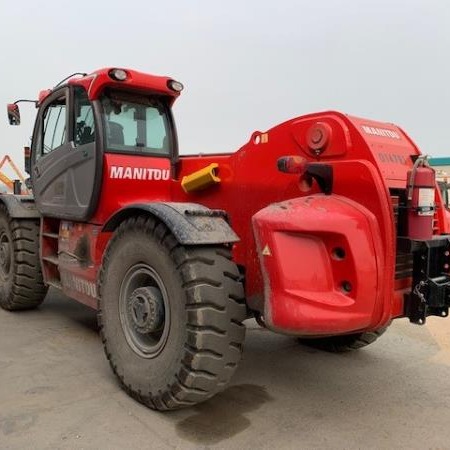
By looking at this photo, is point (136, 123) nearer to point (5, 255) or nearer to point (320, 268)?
point (5, 255)

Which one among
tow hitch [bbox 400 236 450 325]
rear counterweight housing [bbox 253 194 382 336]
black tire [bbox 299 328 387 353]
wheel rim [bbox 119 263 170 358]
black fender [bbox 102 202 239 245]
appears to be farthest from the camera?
black tire [bbox 299 328 387 353]

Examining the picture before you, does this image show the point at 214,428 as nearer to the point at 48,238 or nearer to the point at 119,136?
the point at 119,136

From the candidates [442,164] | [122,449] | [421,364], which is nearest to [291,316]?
[122,449]

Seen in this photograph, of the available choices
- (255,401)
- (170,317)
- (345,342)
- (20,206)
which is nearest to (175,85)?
(20,206)

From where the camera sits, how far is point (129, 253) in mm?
3527

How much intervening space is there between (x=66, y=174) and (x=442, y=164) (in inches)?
829

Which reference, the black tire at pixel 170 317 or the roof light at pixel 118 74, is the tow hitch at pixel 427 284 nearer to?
the black tire at pixel 170 317

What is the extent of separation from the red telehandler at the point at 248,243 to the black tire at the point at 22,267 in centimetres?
120

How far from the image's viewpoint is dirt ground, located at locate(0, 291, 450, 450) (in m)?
2.97

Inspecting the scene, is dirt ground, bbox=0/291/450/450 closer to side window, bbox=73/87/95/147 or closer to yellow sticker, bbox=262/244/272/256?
yellow sticker, bbox=262/244/272/256

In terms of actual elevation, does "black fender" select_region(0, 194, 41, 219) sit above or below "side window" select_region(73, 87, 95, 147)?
below

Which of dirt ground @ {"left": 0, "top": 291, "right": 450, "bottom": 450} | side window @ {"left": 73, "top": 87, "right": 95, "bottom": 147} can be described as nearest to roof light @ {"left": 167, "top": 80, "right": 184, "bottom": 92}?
side window @ {"left": 73, "top": 87, "right": 95, "bottom": 147}

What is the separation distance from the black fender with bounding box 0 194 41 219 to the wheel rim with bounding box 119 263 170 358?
8.00 ft

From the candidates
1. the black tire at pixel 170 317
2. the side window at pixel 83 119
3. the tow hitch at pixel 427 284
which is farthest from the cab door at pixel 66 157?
the tow hitch at pixel 427 284
